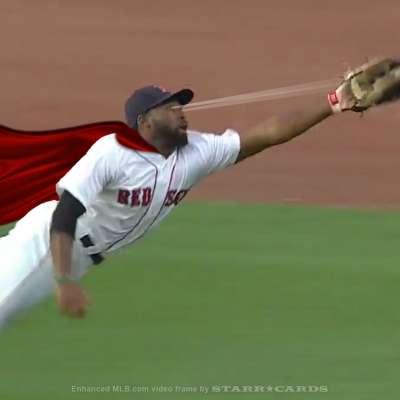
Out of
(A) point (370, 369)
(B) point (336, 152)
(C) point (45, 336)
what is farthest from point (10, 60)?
(A) point (370, 369)

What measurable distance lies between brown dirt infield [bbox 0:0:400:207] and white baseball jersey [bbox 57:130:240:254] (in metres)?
9.84

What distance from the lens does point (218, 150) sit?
734 centimetres

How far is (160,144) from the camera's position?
7.15 metres

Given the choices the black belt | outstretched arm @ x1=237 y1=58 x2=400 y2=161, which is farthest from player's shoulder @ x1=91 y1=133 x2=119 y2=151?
outstretched arm @ x1=237 y1=58 x2=400 y2=161

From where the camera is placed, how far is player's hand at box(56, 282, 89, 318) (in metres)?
6.40

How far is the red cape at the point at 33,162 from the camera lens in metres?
7.69

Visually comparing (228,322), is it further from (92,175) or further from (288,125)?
(92,175)

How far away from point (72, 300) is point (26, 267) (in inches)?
30.7

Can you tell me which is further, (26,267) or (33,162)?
(33,162)

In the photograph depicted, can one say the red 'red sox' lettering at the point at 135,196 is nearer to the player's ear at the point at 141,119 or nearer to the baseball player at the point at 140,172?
the baseball player at the point at 140,172

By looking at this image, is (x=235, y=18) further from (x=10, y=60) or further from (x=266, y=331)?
(x=266, y=331)

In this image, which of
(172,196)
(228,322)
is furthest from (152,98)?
(228,322)

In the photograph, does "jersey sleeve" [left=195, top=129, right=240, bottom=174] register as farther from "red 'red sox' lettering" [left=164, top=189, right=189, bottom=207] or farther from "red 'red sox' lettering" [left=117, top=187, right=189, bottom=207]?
"red 'red sox' lettering" [left=117, top=187, right=189, bottom=207]

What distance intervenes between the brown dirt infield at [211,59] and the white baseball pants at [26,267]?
10025mm
